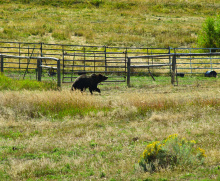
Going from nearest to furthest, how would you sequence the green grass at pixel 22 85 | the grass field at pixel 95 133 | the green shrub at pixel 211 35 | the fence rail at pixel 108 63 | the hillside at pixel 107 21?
the grass field at pixel 95 133 < the green grass at pixel 22 85 < the fence rail at pixel 108 63 < the green shrub at pixel 211 35 < the hillside at pixel 107 21

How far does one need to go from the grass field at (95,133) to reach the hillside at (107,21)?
24720 millimetres

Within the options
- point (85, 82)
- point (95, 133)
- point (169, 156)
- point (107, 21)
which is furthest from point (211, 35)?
point (169, 156)

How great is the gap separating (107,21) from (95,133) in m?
39.7

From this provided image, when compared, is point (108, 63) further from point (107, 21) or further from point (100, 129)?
point (107, 21)

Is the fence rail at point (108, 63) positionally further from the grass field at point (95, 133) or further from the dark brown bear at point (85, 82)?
the grass field at point (95, 133)

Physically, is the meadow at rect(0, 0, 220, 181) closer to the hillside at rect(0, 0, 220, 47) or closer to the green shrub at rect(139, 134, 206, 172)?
the green shrub at rect(139, 134, 206, 172)

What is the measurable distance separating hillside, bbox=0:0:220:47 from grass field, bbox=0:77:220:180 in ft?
81.1

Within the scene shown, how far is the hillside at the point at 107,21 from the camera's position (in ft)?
123

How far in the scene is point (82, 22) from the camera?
45625 millimetres

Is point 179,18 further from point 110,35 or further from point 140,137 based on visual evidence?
point 140,137

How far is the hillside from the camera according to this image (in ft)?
123

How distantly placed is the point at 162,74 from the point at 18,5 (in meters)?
36.2

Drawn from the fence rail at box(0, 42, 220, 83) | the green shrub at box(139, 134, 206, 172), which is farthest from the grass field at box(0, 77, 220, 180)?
the fence rail at box(0, 42, 220, 83)

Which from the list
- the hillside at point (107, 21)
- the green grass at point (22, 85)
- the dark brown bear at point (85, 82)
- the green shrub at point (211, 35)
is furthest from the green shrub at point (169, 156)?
the hillside at point (107, 21)
